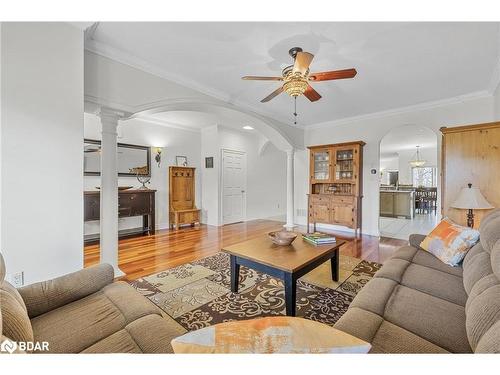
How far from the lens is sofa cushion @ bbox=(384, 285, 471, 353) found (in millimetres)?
938

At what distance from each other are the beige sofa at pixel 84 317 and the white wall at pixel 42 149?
2.44ft

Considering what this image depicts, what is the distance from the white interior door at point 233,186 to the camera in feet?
18.8

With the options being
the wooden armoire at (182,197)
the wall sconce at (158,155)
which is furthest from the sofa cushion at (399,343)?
the wall sconce at (158,155)

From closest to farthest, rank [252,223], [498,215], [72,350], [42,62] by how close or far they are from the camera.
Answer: [72,350] < [498,215] < [42,62] < [252,223]

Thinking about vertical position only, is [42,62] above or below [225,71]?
below

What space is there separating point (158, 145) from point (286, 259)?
4254 mm

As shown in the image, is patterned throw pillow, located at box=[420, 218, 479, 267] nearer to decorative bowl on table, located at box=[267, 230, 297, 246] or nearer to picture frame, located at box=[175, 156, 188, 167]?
decorative bowl on table, located at box=[267, 230, 297, 246]

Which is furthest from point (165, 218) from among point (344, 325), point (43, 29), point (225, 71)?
point (344, 325)

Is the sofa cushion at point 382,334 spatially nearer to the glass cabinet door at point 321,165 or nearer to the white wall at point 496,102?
the white wall at point 496,102

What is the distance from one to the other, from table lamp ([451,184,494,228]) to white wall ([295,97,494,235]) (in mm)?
1729

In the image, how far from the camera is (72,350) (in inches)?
35.6
